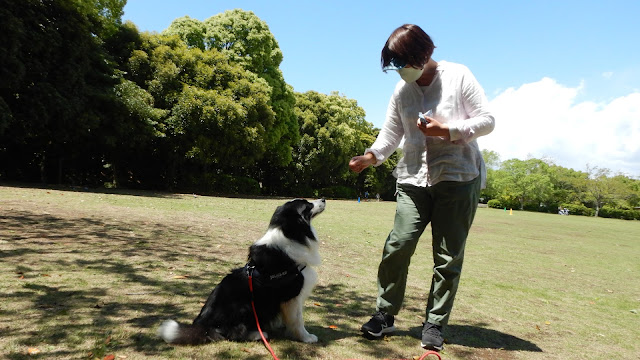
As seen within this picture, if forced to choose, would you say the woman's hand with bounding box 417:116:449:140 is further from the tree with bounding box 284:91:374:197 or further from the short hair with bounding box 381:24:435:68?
the tree with bounding box 284:91:374:197

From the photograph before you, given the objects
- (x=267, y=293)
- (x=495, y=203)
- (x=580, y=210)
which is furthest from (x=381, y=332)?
(x=580, y=210)

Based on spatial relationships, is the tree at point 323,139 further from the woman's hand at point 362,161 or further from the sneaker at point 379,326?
the sneaker at point 379,326

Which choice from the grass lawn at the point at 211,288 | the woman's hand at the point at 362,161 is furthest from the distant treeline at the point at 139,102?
the woman's hand at the point at 362,161

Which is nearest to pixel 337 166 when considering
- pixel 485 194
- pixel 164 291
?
pixel 164 291

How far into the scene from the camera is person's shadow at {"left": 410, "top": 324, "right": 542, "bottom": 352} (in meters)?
3.32

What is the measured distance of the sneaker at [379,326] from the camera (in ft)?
10.4

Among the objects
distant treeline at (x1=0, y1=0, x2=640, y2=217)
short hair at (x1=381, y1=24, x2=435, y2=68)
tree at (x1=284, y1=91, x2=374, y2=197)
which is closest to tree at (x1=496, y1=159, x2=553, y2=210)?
tree at (x1=284, y1=91, x2=374, y2=197)

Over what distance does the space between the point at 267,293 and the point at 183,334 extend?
2.13 feet


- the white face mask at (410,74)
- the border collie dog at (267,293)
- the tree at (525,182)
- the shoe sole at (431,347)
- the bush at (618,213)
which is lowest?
the shoe sole at (431,347)

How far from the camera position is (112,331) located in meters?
2.88

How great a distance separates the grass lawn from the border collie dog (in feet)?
0.33

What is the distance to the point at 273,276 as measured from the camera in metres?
2.93

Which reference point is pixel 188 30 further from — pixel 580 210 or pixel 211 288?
pixel 580 210

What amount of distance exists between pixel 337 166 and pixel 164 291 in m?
32.8
